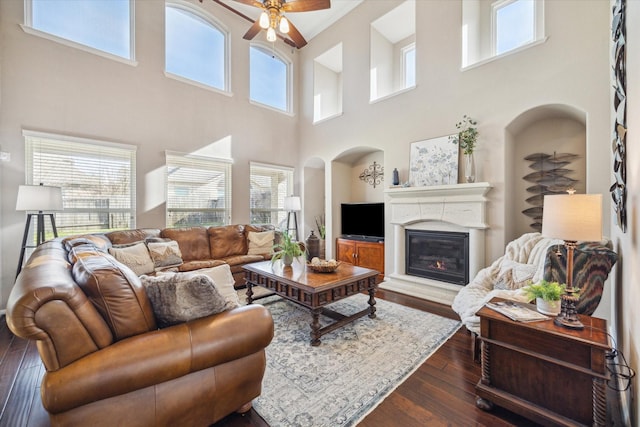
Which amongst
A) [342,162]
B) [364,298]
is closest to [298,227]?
[342,162]

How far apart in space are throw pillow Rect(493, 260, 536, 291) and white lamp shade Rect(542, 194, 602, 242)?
45.5 inches

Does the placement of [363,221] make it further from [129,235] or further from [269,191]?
[129,235]

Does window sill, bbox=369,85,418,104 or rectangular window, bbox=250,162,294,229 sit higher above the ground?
window sill, bbox=369,85,418,104

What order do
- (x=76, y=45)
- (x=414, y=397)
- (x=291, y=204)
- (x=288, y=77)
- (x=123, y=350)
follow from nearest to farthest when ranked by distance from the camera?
(x=123, y=350) → (x=414, y=397) → (x=76, y=45) → (x=291, y=204) → (x=288, y=77)

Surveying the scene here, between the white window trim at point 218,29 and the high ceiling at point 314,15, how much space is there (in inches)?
16.3

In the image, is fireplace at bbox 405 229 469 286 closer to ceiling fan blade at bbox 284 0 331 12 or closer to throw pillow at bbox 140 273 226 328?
ceiling fan blade at bbox 284 0 331 12

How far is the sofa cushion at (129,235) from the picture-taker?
353 centimetres

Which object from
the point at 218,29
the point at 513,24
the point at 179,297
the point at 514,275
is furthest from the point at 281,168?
the point at 179,297

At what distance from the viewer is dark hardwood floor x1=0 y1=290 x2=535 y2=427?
5.21ft

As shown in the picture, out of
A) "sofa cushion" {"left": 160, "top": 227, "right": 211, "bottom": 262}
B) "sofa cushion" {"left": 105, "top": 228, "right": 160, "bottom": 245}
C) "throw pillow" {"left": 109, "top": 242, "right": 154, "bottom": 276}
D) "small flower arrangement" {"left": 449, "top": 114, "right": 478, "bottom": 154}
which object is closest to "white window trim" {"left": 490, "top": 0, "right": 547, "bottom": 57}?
"small flower arrangement" {"left": 449, "top": 114, "right": 478, "bottom": 154}

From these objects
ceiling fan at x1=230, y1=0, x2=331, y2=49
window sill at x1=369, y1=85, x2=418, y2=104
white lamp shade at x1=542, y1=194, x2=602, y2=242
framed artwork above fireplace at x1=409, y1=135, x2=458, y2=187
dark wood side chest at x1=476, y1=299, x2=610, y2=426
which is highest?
ceiling fan at x1=230, y1=0, x2=331, y2=49

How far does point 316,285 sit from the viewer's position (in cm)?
248

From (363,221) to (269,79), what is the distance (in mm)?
3784

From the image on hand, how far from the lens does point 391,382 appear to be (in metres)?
1.93
